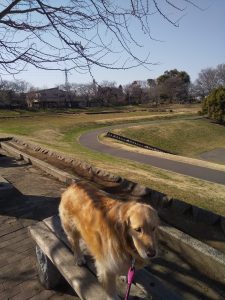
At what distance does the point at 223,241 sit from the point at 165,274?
1955 millimetres

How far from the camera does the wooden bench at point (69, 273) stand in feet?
11.1

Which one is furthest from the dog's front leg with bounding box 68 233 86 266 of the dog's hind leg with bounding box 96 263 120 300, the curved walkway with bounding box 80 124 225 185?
the curved walkway with bounding box 80 124 225 185

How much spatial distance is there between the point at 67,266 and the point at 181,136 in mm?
46514

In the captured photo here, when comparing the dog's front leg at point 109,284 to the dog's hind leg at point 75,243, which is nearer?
the dog's front leg at point 109,284

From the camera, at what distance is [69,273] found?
12.0ft

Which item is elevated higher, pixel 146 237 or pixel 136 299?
pixel 146 237

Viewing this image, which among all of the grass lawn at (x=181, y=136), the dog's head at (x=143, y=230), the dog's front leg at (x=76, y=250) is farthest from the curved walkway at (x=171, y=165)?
the dog's head at (x=143, y=230)

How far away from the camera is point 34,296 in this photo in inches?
167

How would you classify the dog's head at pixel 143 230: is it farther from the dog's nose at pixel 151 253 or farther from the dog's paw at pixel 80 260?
the dog's paw at pixel 80 260

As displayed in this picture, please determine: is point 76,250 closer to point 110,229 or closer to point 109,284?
point 109,284

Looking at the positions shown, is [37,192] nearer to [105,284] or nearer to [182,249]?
[182,249]

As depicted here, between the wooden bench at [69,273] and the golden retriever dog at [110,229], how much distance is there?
6.1 inches

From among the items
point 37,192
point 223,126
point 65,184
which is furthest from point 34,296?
point 223,126

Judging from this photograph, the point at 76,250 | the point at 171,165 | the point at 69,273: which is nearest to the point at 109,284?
the point at 69,273
